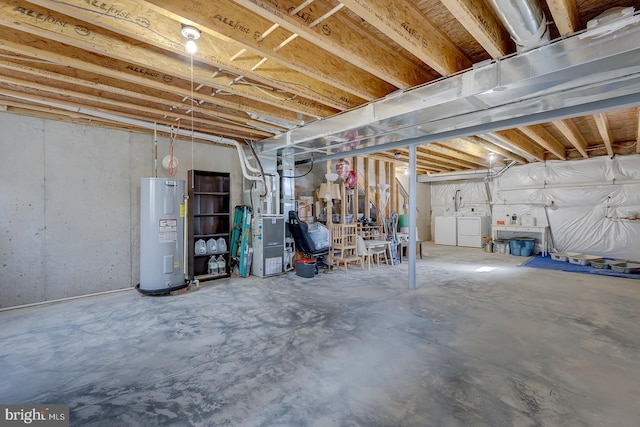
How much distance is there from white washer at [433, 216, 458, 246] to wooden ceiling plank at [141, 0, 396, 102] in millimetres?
7751

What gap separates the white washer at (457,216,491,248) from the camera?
9.14m

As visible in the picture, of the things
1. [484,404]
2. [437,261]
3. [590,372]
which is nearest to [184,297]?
[484,404]

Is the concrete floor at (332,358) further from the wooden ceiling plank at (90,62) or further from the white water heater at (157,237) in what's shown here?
the wooden ceiling plank at (90,62)

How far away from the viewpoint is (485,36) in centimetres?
208

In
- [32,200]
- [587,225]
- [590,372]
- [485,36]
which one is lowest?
[590,372]

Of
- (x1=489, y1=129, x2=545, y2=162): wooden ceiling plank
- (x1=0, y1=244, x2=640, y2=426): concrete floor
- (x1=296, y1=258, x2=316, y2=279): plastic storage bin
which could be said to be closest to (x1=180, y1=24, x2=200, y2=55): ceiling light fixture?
(x1=0, y1=244, x2=640, y2=426): concrete floor

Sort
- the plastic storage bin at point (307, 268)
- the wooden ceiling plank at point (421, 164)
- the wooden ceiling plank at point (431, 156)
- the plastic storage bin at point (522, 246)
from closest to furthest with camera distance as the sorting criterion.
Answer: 1. the plastic storage bin at point (307, 268)
2. the wooden ceiling plank at point (431, 156)
3. the wooden ceiling plank at point (421, 164)
4. the plastic storage bin at point (522, 246)

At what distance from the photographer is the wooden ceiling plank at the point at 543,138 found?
4.69m

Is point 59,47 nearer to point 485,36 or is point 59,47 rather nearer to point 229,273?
point 485,36

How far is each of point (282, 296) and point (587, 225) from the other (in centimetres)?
779

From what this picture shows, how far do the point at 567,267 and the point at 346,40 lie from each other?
6.79m

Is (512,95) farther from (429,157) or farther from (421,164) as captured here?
(421,164)

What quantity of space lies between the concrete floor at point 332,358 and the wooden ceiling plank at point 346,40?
248cm

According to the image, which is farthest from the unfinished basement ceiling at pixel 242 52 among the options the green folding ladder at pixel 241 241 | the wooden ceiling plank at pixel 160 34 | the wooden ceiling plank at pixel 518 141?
the green folding ladder at pixel 241 241
